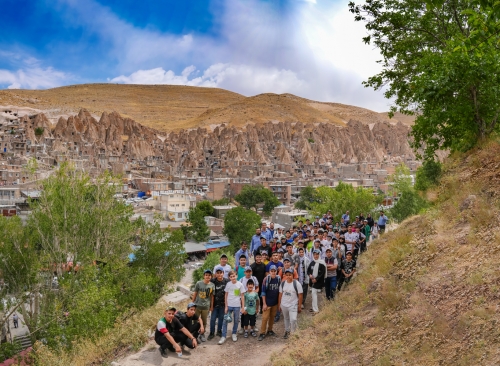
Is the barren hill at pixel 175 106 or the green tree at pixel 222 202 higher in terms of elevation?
the barren hill at pixel 175 106

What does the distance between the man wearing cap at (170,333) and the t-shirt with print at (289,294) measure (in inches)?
67.3

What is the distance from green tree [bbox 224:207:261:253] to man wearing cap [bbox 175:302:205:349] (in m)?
30.7

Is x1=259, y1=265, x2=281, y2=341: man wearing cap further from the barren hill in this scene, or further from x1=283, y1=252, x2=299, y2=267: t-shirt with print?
the barren hill

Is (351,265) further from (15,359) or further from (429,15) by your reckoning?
(15,359)

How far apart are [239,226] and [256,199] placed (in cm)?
1989

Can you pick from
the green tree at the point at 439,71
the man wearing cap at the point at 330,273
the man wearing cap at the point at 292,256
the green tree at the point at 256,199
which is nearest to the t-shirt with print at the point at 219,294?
the man wearing cap at the point at 292,256

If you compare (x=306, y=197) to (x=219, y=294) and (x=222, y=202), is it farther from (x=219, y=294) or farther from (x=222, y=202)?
(x=219, y=294)

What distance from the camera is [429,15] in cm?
1084

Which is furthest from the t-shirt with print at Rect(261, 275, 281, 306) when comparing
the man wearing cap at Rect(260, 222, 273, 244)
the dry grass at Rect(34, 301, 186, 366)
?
the man wearing cap at Rect(260, 222, 273, 244)

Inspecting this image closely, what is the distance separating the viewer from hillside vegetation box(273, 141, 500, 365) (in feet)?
15.1

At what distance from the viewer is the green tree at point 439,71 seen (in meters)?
8.84

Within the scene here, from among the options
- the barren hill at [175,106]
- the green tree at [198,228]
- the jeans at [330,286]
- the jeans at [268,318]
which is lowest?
the green tree at [198,228]

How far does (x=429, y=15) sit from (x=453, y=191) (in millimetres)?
5128

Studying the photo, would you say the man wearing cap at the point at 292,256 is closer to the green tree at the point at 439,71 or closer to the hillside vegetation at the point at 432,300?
the hillside vegetation at the point at 432,300
